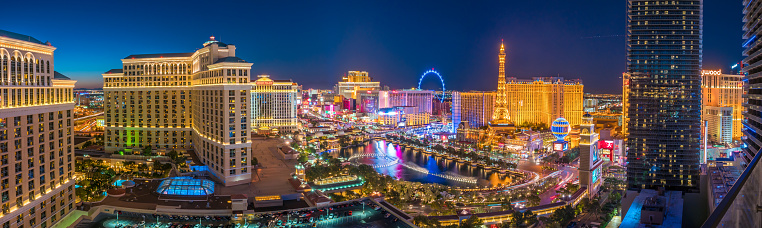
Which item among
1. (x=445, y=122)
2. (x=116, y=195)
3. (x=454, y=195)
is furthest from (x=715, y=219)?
(x=445, y=122)

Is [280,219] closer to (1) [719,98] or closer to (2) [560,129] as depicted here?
(2) [560,129]

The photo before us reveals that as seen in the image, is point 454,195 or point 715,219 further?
point 454,195

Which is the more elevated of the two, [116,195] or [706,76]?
[706,76]

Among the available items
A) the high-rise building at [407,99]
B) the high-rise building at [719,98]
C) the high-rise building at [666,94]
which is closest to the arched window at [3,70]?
the high-rise building at [666,94]

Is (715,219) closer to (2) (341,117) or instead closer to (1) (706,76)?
(1) (706,76)

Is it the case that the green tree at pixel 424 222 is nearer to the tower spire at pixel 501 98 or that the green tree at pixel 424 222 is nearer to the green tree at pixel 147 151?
the green tree at pixel 147 151

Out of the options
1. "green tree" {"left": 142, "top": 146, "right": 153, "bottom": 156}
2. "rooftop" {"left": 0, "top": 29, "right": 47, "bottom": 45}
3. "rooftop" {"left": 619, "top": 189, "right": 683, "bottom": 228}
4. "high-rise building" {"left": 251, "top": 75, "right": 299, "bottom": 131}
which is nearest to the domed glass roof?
"rooftop" {"left": 0, "top": 29, "right": 47, "bottom": 45}
